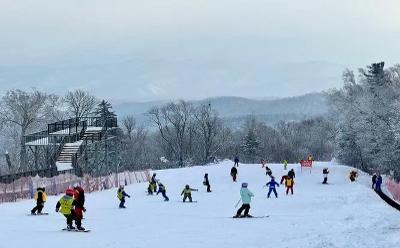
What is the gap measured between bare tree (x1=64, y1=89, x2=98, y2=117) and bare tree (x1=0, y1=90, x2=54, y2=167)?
811cm

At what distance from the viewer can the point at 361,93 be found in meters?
73.0

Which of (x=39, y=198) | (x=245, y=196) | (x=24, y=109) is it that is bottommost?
(x=245, y=196)

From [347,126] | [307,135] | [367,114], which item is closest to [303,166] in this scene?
[367,114]

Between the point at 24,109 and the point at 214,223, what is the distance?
58666 millimetres

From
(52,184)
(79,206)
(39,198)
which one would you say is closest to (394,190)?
(52,184)

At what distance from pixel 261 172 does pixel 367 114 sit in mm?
15440

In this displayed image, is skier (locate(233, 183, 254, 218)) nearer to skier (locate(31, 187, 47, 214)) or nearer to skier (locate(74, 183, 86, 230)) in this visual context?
skier (locate(74, 183, 86, 230))

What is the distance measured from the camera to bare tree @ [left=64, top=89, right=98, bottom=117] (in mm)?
89375

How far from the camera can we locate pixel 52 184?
35625 mm

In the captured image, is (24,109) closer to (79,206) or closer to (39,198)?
(39,198)

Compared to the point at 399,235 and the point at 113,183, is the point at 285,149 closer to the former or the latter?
the point at 113,183

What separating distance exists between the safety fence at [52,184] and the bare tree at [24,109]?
1369 inches

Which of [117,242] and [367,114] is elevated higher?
[367,114]

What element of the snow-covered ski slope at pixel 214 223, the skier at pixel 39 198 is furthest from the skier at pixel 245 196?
the skier at pixel 39 198
